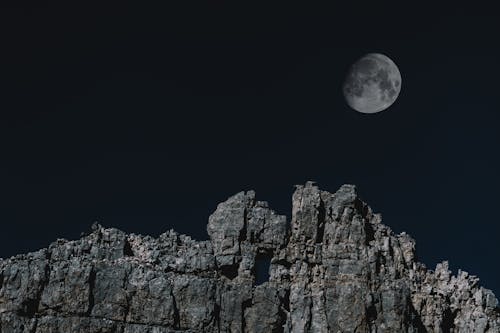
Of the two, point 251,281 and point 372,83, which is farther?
point 372,83

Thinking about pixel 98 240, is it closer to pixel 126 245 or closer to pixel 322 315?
pixel 126 245

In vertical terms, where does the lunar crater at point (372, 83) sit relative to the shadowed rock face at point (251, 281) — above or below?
above

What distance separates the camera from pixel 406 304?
123m

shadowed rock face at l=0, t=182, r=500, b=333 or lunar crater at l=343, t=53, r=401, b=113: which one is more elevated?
lunar crater at l=343, t=53, r=401, b=113

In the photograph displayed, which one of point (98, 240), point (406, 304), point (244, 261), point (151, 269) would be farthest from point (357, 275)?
point (98, 240)

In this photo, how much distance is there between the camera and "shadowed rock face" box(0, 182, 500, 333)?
11962cm

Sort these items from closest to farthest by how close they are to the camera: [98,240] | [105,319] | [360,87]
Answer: [105,319] < [98,240] < [360,87]

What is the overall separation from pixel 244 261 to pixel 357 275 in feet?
55.2

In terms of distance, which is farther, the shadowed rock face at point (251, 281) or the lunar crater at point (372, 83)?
the lunar crater at point (372, 83)

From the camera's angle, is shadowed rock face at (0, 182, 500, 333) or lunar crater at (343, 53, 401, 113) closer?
shadowed rock face at (0, 182, 500, 333)

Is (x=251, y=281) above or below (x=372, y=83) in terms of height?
below

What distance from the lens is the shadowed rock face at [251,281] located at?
11962 centimetres

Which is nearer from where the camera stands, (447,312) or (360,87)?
(447,312)

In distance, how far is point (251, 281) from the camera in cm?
12531
